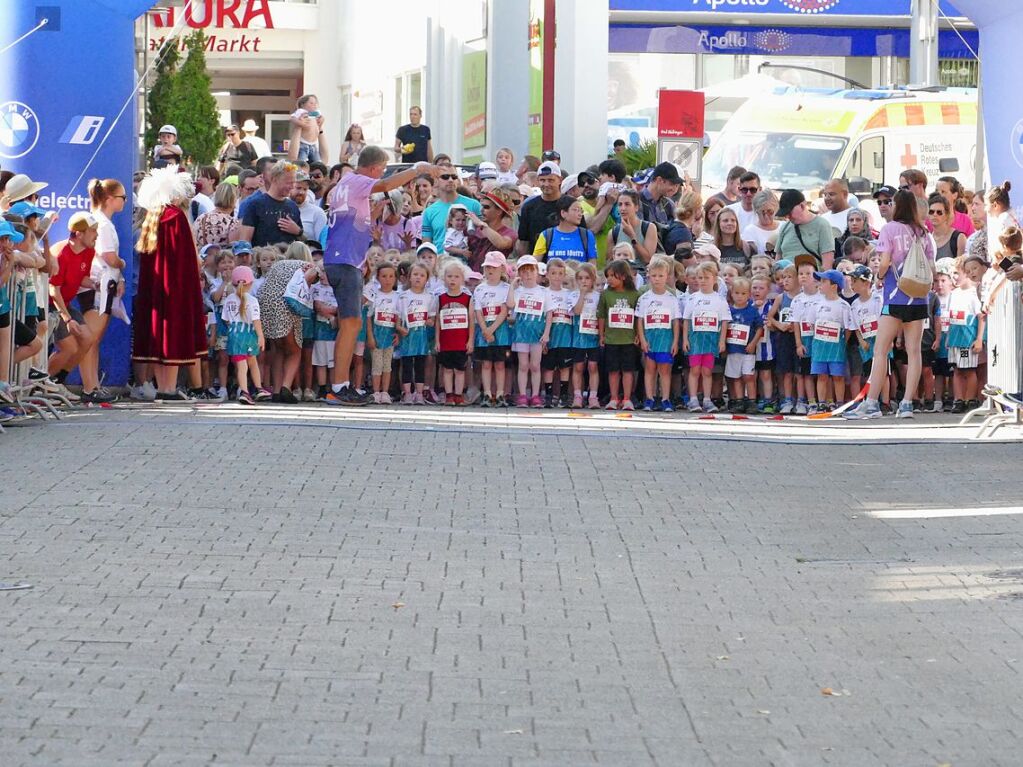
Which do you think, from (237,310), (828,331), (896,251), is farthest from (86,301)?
(896,251)

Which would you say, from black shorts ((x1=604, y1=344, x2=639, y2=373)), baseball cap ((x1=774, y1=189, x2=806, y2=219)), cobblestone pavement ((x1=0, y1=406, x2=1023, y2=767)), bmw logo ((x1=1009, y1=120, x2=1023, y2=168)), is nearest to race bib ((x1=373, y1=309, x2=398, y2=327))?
black shorts ((x1=604, y1=344, x2=639, y2=373))

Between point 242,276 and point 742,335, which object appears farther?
point 742,335

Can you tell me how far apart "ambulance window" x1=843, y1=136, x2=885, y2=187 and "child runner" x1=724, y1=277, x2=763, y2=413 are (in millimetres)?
8684

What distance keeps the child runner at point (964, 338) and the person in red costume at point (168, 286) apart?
6.48m

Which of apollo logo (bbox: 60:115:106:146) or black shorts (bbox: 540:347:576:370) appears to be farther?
black shorts (bbox: 540:347:576:370)

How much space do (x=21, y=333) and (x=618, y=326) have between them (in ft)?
17.3

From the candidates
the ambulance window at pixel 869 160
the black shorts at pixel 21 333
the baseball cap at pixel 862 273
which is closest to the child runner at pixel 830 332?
the baseball cap at pixel 862 273

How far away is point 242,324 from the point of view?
15.9m

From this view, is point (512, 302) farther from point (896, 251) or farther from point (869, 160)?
point (869, 160)

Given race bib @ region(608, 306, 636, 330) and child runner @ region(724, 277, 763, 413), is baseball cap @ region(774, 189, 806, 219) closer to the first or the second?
child runner @ region(724, 277, 763, 413)

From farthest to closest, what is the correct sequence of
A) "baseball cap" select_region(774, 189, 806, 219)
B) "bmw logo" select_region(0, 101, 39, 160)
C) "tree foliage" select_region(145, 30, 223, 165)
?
"tree foliage" select_region(145, 30, 223, 165) → "baseball cap" select_region(774, 189, 806, 219) → "bmw logo" select_region(0, 101, 39, 160)

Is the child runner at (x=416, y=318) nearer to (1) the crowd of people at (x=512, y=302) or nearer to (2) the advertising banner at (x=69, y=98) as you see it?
(1) the crowd of people at (x=512, y=302)

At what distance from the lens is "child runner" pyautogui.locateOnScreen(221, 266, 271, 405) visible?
1588 centimetres

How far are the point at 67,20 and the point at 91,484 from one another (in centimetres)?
582
